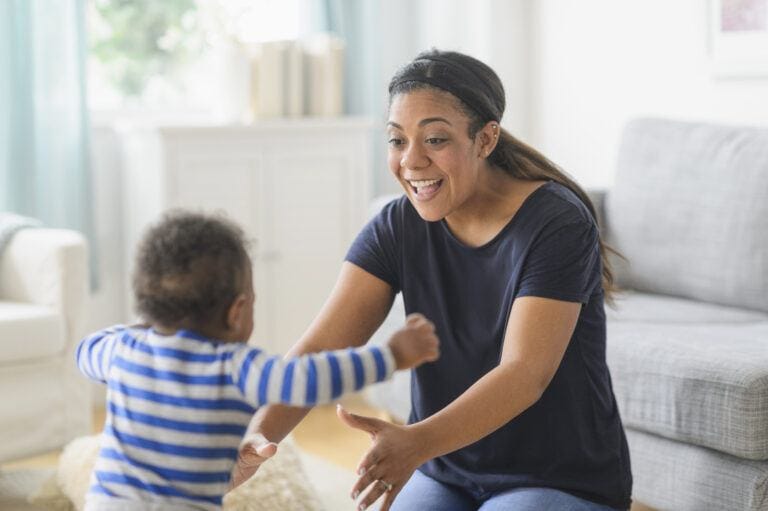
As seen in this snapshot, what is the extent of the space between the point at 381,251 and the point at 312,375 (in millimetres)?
631

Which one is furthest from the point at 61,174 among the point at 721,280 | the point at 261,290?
the point at 721,280

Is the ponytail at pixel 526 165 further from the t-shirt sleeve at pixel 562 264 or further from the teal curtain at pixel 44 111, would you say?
the teal curtain at pixel 44 111

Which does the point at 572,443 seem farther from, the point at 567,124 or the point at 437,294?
the point at 567,124

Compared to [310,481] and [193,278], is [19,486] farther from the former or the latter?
[193,278]

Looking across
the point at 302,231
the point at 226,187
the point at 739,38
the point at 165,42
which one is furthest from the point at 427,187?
the point at 165,42

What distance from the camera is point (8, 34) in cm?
364

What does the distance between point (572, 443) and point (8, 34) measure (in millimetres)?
2584

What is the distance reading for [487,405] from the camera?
1585 millimetres

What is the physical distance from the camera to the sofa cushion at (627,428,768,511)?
2.18 meters

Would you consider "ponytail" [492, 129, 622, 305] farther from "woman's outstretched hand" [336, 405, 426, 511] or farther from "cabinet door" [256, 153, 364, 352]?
"cabinet door" [256, 153, 364, 352]

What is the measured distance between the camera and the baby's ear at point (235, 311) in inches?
53.9

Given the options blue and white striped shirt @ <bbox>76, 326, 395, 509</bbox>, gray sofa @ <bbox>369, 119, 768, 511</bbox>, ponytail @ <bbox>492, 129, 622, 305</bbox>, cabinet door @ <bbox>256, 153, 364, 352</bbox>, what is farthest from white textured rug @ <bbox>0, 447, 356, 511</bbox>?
blue and white striped shirt @ <bbox>76, 326, 395, 509</bbox>

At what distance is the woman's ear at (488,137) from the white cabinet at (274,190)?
6.54 feet

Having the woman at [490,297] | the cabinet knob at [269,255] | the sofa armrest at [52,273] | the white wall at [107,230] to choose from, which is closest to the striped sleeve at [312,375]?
the woman at [490,297]
